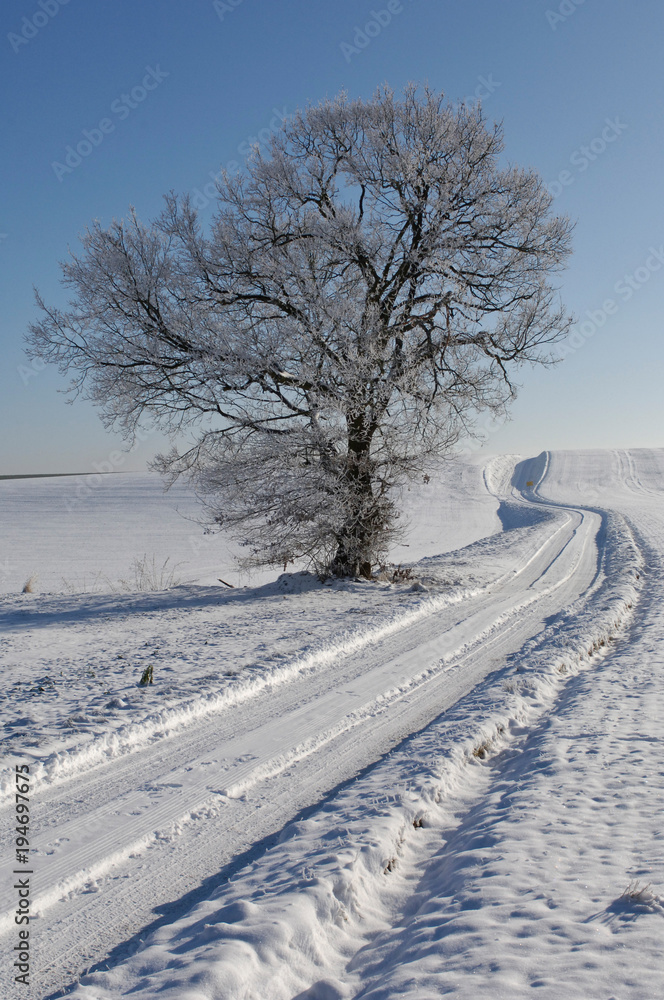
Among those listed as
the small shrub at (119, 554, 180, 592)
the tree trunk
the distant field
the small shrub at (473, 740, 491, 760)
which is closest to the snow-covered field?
the small shrub at (473, 740, 491, 760)

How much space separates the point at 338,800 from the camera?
4.13 metres

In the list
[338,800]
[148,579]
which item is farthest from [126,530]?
[338,800]

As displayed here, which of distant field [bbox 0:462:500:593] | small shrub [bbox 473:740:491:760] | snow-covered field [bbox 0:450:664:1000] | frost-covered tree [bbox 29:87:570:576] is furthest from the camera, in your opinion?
distant field [bbox 0:462:500:593]

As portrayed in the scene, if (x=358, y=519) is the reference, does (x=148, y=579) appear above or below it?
below

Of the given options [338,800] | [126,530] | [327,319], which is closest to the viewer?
[338,800]

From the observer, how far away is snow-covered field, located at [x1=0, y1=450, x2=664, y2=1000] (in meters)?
2.65

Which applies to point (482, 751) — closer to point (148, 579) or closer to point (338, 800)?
point (338, 800)

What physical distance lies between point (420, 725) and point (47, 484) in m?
48.5

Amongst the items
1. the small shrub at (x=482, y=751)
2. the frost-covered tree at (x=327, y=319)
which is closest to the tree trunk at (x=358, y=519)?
the frost-covered tree at (x=327, y=319)

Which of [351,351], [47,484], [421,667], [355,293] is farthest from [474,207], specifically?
[47,484]

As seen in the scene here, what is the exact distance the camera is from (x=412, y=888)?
334 cm

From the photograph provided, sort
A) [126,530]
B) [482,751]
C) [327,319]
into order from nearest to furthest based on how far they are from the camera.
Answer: [482,751], [327,319], [126,530]

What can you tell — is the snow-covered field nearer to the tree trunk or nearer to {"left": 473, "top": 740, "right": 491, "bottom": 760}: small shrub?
{"left": 473, "top": 740, "right": 491, "bottom": 760}: small shrub

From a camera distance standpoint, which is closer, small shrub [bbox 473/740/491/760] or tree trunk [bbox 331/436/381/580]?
small shrub [bbox 473/740/491/760]
